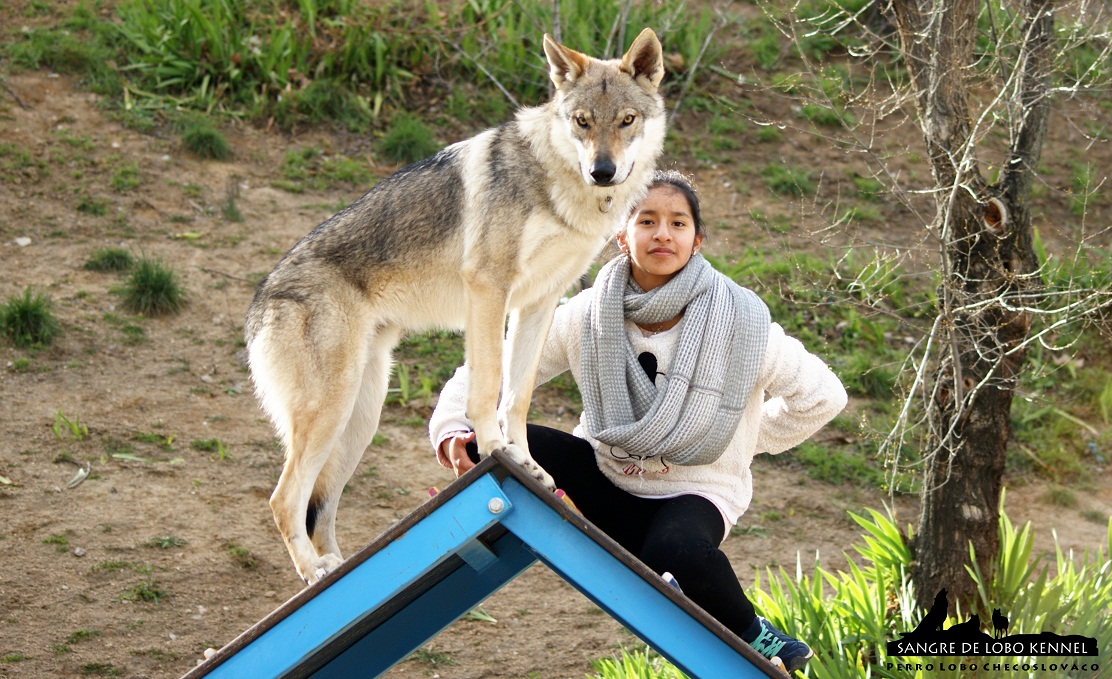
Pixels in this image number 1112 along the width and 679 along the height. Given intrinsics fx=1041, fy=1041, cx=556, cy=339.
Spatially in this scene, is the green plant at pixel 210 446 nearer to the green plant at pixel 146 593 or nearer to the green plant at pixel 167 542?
the green plant at pixel 167 542

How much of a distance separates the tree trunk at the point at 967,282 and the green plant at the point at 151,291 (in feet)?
15.3

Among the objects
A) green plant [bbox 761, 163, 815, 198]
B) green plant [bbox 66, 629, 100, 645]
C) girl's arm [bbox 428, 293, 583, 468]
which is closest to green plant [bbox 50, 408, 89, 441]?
green plant [bbox 66, 629, 100, 645]

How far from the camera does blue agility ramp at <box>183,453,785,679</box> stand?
2.78 m

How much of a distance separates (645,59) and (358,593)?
202 cm

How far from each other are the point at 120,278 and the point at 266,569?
2759 millimetres

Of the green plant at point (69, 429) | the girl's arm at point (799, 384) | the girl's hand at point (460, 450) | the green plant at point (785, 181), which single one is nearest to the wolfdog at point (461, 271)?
the girl's hand at point (460, 450)

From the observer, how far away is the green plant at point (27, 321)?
20.5 ft

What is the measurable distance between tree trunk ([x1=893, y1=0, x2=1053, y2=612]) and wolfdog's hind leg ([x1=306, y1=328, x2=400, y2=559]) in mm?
2231

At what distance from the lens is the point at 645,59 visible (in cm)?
361

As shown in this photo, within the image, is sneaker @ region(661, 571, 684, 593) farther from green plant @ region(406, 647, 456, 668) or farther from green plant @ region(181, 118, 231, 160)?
green plant @ region(181, 118, 231, 160)

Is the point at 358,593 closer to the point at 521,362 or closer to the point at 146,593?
the point at 521,362

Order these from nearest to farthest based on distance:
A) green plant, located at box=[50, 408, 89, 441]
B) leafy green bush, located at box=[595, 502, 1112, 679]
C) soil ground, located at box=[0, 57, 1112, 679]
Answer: leafy green bush, located at box=[595, 502, 1112, 679] < soil ground, located at box=[0, 57, 1112, 679] < green plant, located at box=[50, 408, 89, 441]

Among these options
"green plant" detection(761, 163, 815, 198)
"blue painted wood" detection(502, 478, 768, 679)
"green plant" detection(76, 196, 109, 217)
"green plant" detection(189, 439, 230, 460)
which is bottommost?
"green plant" detection(189, 439, 230, 460)

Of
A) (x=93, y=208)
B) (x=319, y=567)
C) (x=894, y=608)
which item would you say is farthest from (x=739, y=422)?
(x=93, y=208)
